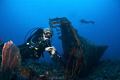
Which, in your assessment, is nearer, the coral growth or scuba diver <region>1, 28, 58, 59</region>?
the coral growth

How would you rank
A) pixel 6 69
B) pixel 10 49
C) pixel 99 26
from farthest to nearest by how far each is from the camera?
pixel 99 26 → pixel 10 49 → pixel 6 69

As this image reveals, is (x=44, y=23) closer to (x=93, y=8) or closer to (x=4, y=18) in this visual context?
(x=4, y=18)

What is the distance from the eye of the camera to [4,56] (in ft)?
10.2

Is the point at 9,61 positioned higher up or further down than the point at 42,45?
further down

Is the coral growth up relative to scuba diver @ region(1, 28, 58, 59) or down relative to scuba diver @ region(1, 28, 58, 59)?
down

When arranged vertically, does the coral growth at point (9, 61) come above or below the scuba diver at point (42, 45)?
below

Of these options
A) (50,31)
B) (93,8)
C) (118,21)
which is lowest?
(50,31)

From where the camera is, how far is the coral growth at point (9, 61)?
298 cm

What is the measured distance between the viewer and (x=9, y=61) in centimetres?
319

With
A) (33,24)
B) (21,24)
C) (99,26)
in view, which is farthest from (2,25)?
(99,26)

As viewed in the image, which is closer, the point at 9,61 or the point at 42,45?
the point at 9,61

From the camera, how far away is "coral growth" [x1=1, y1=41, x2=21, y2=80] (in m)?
2.98

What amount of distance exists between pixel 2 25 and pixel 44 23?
210ft

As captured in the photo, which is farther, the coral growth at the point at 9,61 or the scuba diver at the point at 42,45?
the scuba diver at the point at 42,45
